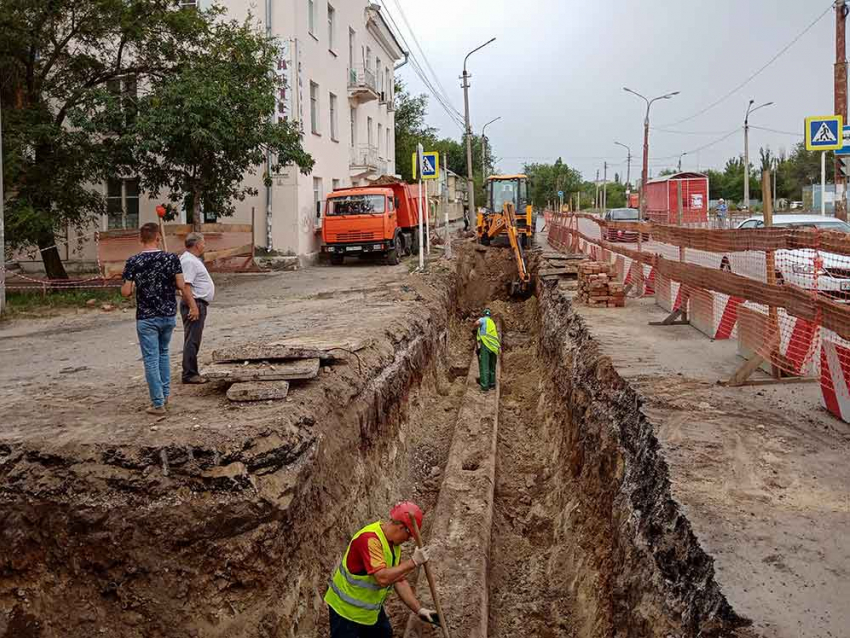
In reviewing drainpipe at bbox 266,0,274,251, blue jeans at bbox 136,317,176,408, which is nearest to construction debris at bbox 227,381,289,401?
Answer: blue jeans at bbox 136,317,176,408

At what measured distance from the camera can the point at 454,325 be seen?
1930cm

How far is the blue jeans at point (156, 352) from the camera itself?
19.9 feet

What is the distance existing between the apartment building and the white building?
1.1 inches

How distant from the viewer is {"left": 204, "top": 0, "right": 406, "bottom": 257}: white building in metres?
21.2

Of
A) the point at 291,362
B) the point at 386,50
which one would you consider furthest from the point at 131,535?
the point at 386,50

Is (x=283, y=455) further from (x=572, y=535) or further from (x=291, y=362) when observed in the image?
(x=572, y=535)

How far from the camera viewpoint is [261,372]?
22.4ft

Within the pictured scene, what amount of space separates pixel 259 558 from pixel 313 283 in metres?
13.3

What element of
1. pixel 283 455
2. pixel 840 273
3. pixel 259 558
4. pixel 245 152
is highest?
pixel 245 152

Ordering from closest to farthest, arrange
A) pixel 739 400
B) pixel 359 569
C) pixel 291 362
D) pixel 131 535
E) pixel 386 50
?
pixel 359 569 < pixel 131 535 < pixel 739 400 < pixel 291 362 < pixel 386 50

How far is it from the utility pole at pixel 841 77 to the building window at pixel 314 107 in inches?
576

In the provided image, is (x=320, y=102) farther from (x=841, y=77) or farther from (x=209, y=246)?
(x=841, y=77)

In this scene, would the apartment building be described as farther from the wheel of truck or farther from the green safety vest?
the green safety vest

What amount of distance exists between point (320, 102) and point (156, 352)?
65.7ft
